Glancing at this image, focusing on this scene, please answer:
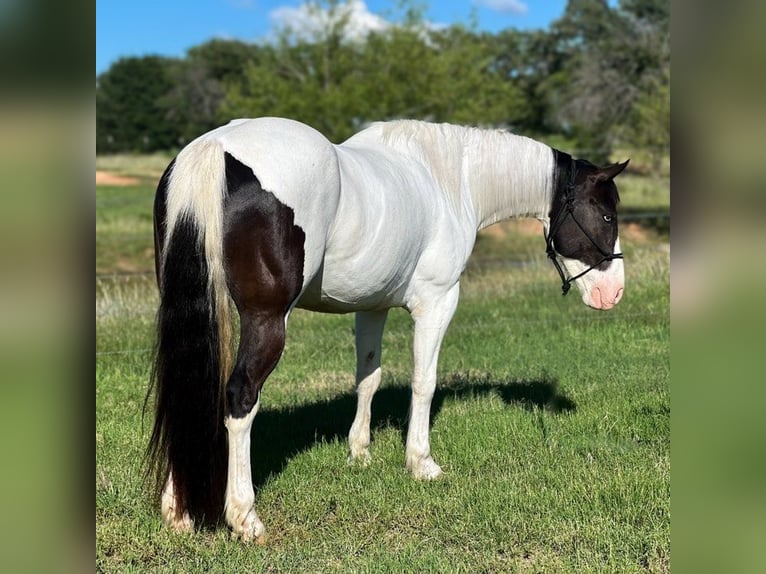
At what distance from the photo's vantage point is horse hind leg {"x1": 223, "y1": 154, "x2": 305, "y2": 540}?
3.23m

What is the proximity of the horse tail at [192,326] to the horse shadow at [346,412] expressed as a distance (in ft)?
2.93

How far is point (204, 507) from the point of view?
3.41 m

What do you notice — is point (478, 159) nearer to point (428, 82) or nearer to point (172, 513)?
point (172, 513)

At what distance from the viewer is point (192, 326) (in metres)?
3.22

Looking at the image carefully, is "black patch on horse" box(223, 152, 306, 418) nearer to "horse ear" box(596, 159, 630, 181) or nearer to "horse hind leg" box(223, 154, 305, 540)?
"horse hind leg" box(223, 154, 305, 540)

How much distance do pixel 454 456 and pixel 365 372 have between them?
2.48 feet
